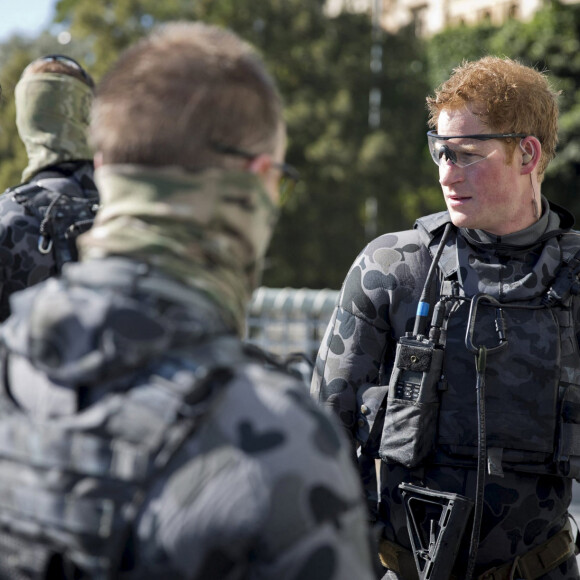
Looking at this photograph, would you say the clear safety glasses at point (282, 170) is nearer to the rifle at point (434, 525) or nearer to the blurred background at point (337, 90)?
the rifle at point (434, 525)

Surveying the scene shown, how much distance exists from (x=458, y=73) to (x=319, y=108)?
26963 millimetres

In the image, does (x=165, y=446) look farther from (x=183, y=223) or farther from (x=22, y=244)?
(x=22, y=244)

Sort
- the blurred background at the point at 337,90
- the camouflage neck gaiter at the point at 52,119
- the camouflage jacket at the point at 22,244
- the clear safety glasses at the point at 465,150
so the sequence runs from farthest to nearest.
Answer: the blurred background at the point at 337,90 → the camouflage neck gaiter at the point at 52,119 → the camouflage jacket at the point at 22,244 → the clear safety glasses at the point at 465,150

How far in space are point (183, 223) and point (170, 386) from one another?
0.27m

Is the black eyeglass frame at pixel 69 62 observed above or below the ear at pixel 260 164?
above

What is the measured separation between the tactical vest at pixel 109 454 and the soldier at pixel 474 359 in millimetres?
1445

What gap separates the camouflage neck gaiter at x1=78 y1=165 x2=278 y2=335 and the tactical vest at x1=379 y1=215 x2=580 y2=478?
4.34 feet

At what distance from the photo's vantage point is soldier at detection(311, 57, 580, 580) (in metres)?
2.78

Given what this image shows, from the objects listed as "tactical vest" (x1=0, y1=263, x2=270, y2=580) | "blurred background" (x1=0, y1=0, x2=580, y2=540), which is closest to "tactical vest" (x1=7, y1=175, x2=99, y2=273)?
"tactical vest" (x1=0, y1=263, x2=270, y2=580)

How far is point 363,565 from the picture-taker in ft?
4.75

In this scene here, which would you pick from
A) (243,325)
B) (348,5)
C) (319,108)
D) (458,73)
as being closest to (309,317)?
(458,73)

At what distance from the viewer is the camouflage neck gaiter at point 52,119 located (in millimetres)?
4109

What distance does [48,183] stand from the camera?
3.90 meters

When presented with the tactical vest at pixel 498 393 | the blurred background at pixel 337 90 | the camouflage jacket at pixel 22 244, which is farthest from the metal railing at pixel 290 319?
the blurred background at pixel 337 90
